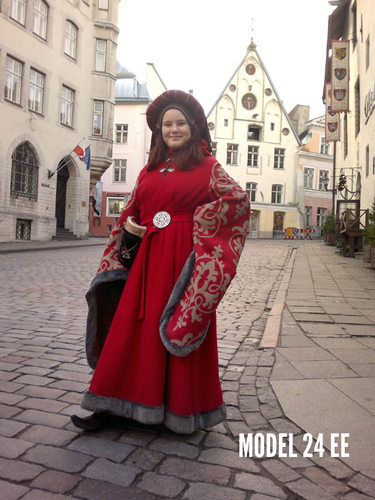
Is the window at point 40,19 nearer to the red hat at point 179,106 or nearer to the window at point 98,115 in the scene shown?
the window at point 98,115

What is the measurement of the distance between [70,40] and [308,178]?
27.4m

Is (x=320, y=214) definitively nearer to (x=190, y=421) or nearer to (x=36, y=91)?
(x=36, y=91)

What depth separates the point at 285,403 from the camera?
9.73 ft

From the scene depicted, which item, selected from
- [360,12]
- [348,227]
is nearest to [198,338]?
[348,227]

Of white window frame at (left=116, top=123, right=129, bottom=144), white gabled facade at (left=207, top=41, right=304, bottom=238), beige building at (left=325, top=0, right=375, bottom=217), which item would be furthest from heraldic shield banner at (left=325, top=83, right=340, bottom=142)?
white window frame at (left=116, top=123, right=129, bottom=144)

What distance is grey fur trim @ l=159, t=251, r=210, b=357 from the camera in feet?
7.63

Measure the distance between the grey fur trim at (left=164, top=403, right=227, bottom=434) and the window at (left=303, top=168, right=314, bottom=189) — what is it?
4355cm

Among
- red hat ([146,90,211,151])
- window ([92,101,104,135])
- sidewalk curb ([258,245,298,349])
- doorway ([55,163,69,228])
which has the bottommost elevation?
sidewalk curb ([258,245,298,349])

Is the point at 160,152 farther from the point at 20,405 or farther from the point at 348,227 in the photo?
the point at 348,227

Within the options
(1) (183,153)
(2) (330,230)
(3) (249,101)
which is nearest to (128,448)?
(1) (183,153)

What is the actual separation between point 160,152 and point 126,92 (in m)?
38.8

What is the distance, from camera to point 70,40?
2325 cm

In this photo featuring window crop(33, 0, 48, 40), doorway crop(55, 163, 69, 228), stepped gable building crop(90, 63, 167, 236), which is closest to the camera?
window crop(33, 0, 48, 40)

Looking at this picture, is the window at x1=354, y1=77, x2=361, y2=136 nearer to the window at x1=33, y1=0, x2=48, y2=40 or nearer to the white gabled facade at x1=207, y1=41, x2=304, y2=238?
the window at x1=33, y1=0, x2=48, y2=40
